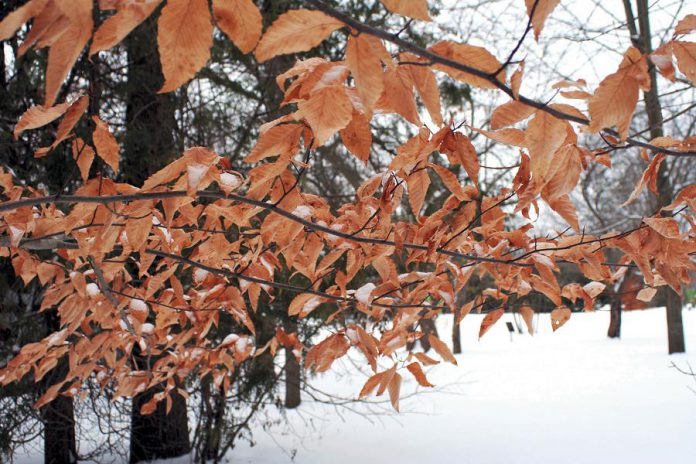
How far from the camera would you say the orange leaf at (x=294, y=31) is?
518mm

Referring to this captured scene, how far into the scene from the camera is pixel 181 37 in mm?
534

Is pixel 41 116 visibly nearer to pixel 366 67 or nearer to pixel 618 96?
pixel 366 67

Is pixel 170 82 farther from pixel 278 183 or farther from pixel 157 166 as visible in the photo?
pixel 157 166

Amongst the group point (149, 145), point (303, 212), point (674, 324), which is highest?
point (149, 145)

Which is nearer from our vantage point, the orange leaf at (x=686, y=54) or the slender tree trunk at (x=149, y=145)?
the orange leaf at (x=686, y=54)

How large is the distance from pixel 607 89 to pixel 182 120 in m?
3.76

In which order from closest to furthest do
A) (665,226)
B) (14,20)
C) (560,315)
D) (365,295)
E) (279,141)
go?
1. (14,20)
2. (279,141)
3. (665,226)
4. (365,295)
5. (560,315)

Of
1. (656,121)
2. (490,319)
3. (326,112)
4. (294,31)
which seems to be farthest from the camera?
(656,121)

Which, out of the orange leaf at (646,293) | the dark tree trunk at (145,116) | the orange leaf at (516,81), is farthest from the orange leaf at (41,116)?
the dark tree trunk at (145,116)

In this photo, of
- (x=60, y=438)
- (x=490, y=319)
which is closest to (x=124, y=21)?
(x=490, y=319)

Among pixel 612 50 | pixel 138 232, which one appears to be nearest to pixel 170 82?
pixel 138 232

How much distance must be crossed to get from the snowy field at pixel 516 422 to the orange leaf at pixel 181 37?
12.0 ft

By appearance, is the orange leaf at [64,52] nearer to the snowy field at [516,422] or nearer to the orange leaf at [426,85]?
the orange leaf at [426,85]

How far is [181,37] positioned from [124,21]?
2.2 inches
